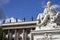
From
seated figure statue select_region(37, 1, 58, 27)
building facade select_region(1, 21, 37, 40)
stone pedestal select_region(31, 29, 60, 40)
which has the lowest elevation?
building facade select_region(1, 21, 37, 40)

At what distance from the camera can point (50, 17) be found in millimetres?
16906

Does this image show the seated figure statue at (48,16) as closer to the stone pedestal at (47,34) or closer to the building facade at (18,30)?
the stone pedestal at (47,34)

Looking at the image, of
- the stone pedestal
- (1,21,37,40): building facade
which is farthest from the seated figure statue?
(1,21,37,40): building facade

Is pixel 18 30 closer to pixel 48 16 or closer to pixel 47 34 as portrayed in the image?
pixel 48 16

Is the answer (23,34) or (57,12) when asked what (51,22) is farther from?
(23,34)

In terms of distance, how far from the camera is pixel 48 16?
55.7 feet

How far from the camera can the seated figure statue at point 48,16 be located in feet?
55.3

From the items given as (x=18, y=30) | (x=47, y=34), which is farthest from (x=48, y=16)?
(x=18, y=30)

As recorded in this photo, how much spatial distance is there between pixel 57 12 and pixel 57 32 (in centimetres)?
153

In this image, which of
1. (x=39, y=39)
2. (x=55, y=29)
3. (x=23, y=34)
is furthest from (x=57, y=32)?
(x=23, y=34)

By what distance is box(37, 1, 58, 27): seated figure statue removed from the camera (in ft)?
55.3

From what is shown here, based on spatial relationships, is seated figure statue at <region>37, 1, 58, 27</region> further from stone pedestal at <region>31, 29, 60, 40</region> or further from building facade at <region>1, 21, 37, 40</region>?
building facade at <region>1, 21, 37, 40</region>

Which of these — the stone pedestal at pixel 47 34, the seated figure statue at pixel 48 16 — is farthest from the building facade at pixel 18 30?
the stone pedestal at pixel 47 34

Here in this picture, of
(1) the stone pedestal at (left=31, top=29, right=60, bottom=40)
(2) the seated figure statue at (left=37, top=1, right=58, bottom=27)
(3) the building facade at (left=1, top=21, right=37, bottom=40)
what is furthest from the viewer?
(3) the building facade at (left=1, top=21, right=37, bottom=40)
